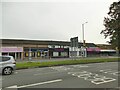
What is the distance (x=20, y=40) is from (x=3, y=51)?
337 inches

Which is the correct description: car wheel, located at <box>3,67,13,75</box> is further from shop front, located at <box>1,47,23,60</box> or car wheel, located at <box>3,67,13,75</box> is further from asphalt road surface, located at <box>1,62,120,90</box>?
shop front, located at <box>1,47,23,60</box>

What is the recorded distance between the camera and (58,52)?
2899 inches

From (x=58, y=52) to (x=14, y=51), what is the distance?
1484 cm

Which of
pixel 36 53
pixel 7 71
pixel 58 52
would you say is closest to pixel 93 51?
pixel 58 52

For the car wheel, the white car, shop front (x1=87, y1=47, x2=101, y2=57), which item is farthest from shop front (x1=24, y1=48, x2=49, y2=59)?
the car wheel

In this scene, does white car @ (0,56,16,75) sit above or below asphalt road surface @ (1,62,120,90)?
above

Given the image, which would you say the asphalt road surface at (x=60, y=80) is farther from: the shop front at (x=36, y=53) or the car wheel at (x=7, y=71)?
the shop front at (x=36, y=53)

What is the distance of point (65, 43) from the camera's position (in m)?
78.3

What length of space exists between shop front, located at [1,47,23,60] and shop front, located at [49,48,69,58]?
9925 mm

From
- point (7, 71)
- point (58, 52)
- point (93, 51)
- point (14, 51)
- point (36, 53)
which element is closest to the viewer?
point (7, 71)

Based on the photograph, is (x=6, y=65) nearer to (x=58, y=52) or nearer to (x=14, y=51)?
(x=14, y=51)

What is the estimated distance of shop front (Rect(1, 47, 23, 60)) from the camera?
62.9 metres

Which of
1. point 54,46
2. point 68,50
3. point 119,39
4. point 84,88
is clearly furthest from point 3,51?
point 84,88

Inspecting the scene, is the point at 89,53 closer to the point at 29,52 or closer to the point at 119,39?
the point at 29,52
